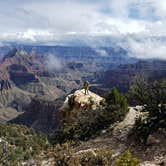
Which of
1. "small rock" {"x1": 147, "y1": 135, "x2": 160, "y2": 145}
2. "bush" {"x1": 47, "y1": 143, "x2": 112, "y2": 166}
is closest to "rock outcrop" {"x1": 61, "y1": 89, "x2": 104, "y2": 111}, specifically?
"small rock" {"x1": 147, "y1": 135, "x2": 160, "y2": 145}

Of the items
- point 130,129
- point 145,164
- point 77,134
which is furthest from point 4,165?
point 145,164

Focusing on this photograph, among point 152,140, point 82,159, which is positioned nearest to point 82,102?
point 152,140

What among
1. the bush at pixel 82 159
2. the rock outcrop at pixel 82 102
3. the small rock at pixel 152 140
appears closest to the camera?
the bush at pixel 82 159

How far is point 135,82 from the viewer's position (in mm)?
43656

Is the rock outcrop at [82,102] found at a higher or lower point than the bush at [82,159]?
lower

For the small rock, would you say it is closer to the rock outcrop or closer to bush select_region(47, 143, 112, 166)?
bush select_region(47, 143, 112, 166)

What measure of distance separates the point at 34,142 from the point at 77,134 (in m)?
94.9

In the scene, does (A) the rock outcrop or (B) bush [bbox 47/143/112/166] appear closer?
(B) bush [bbox 47/143/112/166]

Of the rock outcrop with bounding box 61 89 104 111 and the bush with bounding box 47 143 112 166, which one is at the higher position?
the bush with bounding box 47 143 112 166

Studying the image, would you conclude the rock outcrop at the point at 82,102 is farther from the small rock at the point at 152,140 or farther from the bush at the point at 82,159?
the bush at the point at 82,159

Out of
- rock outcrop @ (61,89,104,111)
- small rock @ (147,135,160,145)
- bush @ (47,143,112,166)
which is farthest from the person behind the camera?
rock outcrop @ (61,89,104,111)

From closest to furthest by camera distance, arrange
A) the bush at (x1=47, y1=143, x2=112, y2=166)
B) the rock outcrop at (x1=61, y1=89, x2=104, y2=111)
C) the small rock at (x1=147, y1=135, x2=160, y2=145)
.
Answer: the bush at (x1=47, y1=143, x2=112, y2=166) → the small rock at (x1=147, y1=135, x2=160, y2=145) → the rock outcrop at (x1=61, y1=89, x2=104, y2=111)

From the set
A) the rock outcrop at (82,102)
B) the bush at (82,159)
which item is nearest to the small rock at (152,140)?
the bush at (82,159)

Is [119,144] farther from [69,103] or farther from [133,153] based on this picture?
[69,103]
